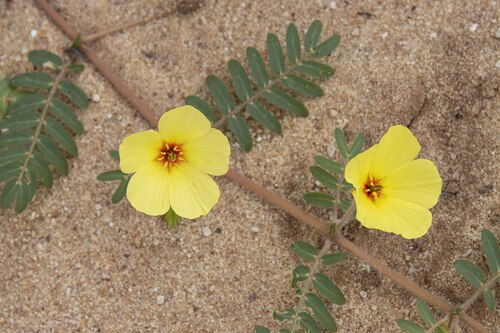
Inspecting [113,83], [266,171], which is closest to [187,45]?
[113,83]

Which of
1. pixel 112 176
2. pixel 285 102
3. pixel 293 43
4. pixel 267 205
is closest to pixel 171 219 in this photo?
pixel 112 176

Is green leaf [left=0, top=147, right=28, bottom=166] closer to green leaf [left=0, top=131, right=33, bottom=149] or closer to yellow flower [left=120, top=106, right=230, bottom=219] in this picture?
green leaf [left=0, top=131, right=33, bottom=149]

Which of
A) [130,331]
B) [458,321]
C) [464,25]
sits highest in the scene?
[464,25]

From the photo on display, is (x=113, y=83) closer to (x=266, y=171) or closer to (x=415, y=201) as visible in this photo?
(x=266, y=171)

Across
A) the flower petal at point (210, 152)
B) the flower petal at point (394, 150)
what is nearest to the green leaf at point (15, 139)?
the flower petal at point (210, 152)

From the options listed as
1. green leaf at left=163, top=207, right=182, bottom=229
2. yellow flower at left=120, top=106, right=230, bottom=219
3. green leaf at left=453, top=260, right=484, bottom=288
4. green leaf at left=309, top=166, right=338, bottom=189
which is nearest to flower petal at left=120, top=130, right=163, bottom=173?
yellow flower at left=120, top=106, right=230, bottom=219

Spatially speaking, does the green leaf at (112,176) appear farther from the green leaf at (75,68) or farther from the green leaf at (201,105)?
the green leaf at (75,68)
